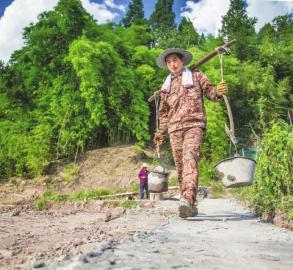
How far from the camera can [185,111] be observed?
4.88 metres

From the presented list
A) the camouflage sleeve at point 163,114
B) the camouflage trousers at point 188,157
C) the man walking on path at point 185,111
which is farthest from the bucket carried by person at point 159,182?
the camouflage trousers at point 188,157

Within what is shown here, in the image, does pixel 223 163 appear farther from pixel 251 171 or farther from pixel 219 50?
pixel 219 50

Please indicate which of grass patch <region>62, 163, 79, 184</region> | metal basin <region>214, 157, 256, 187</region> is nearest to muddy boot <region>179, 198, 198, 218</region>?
metal basin <region>214, 157, 256, 187</region>

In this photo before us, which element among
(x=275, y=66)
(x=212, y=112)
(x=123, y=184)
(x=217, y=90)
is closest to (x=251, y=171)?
(x=217, y=90)

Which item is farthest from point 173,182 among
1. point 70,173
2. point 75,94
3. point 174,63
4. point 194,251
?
point 194,251

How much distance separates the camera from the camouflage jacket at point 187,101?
485cm

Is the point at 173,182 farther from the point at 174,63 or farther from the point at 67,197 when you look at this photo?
the point at 174,63

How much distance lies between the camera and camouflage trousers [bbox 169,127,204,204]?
4.41m

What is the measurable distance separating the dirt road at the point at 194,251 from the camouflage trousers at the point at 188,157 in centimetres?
84

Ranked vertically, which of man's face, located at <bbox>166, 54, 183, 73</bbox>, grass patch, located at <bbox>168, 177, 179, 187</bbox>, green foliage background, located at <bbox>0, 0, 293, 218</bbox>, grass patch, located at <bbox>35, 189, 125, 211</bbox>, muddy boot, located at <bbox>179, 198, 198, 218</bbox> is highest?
green foliage background, located at <bbox>0, 0, 293, 218</bbox>

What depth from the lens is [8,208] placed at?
11.7 meters

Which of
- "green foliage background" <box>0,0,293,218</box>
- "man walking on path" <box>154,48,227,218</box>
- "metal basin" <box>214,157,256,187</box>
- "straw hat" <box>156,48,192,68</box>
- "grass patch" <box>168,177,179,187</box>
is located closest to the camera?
"metal basin" <box>214,157,256,187</box>

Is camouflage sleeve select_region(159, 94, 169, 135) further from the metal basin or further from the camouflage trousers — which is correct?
the metal basin

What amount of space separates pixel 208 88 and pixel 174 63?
1.82 ft
